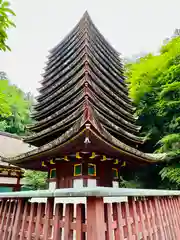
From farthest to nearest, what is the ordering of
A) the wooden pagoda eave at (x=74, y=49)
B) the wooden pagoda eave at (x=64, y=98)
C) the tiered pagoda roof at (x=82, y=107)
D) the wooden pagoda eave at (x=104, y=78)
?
1. the wooden pagoda eave at (x=74, y=49)
2. the wooden pagoda eave at (x=104, y=78)
3. the wooden pagoda eave at (x=64, y=98)
4. the tiered pagoda roof at (x=82, y=107)

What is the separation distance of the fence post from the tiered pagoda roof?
2.97 m

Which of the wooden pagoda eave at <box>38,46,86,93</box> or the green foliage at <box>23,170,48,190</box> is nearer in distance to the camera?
the wooden pagoda eave at <box>38,46,86,93</box>

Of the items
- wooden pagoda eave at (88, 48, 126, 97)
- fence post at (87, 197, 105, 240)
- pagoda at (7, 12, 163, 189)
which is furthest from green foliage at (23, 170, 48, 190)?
fence post at (87, 197, 105, 240)

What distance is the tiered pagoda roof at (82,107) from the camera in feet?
16.2

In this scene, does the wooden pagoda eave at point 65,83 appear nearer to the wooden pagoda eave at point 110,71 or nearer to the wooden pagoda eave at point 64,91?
the wooden pagoda eave at point 64,91

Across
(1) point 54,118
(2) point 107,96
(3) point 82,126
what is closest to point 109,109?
(2) point 107,96

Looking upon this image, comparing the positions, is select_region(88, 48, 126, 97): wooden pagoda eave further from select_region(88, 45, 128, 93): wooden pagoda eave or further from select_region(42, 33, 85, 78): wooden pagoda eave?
select_region(42, 33, 85, 78): wooden pagoda eave

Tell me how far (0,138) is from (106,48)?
8562 mm

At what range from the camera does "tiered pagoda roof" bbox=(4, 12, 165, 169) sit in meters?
4.94

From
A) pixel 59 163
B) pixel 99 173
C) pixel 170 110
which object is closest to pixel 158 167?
pixel 170 110

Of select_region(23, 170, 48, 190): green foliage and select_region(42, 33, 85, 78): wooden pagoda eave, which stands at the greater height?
select_region(42, 33, 85, 78): wooden pagoda eave

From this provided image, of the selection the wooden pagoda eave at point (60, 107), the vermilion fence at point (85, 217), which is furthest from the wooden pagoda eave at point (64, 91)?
the vermilion fence at point (85, 217)

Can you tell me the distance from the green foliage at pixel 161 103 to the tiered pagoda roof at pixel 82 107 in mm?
1806

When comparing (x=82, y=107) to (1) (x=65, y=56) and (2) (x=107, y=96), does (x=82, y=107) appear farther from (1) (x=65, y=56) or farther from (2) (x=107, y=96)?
(1) (x=65, y=56)
